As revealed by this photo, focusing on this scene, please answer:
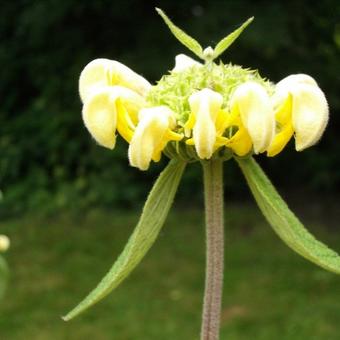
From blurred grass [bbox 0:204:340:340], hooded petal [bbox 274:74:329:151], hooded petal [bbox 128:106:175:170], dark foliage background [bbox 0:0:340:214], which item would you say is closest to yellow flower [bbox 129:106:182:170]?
hooded petal [bbox 128:106:175:170]

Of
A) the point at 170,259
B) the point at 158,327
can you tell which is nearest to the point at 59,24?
the point at 170,259

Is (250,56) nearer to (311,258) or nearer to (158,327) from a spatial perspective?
(158,327)

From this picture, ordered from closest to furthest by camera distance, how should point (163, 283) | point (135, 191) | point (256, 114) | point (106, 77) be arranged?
point (256, 114) → point (106, 77) → point (163, 283) → point (135, 191)

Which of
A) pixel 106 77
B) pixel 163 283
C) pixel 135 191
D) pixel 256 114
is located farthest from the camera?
pixel 135 191

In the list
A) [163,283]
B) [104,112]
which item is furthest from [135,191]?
[104,112]

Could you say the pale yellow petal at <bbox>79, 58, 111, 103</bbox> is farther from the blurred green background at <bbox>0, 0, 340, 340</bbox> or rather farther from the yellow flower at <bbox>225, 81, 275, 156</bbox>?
the blurred green background at <bbox>0, 0, 340, 340</bbox>

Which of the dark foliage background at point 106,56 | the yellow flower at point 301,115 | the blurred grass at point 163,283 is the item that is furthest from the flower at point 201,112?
the dark foliage background at point 106,56

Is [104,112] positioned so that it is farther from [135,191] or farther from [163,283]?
[135,191]
